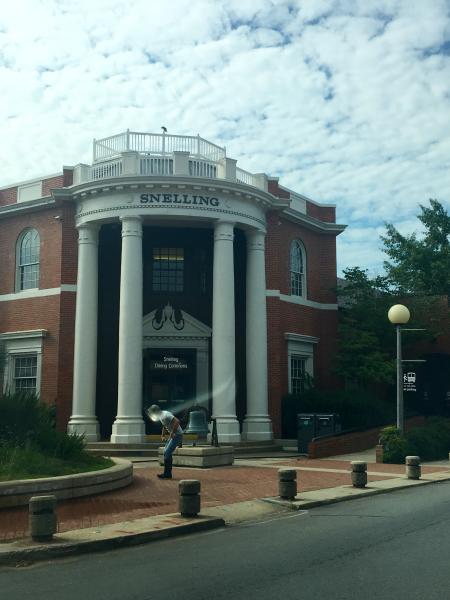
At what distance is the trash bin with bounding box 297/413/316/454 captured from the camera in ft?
79.2

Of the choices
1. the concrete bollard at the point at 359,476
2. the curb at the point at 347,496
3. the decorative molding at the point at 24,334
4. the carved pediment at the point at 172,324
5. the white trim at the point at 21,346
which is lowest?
the curb at the point at 347,496

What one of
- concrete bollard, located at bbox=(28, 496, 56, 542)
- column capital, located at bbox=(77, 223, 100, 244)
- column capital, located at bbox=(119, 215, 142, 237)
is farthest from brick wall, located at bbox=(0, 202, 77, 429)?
concrete bollard, located at bbox=(28, 496, 56, 542)

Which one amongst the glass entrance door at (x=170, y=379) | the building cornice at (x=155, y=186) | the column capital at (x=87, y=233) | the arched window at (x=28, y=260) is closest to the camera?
the building cornice at (x=155, y=186)

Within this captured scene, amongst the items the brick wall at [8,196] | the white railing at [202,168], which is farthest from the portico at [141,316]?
the brick wall at [8,196]

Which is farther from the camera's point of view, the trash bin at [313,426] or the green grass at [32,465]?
the trash bin at [313,426]

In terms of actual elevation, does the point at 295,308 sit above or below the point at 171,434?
above

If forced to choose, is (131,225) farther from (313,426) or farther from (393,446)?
(393,446)

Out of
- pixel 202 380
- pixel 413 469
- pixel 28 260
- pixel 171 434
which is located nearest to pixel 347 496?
pixel 413 469

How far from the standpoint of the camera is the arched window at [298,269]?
1200 inches

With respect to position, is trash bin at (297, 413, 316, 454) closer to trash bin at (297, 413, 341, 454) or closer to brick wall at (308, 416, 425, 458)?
trash bin at (297, 413, 341, 454)

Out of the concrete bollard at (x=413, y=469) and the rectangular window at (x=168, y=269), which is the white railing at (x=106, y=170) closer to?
the rectangular window at (x=168, y=269)

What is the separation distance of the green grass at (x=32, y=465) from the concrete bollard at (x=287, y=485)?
3564 mm

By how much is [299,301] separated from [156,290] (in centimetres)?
591

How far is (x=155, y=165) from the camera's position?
25828 millimetres
